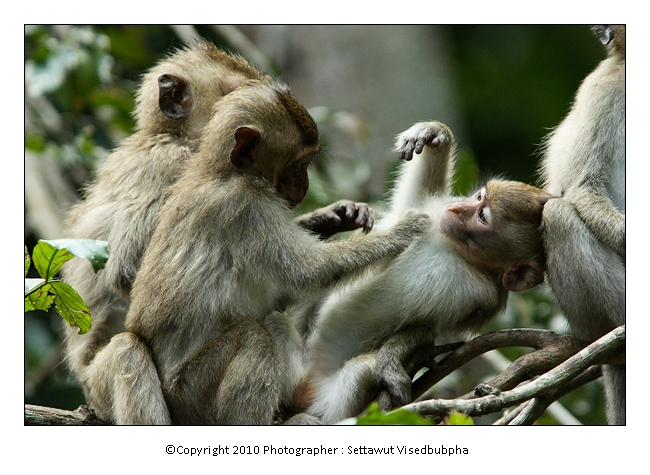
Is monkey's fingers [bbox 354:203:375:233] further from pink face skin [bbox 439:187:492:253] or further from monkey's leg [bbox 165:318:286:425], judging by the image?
monkey's leg [bbox 165:318:286:425]

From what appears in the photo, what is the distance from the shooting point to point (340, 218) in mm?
6125

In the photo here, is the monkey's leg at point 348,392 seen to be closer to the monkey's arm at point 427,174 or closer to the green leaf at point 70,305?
the monkey's arm at point 427,174

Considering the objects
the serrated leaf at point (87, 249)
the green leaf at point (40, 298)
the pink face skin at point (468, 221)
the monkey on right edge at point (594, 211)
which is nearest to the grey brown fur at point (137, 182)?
the green leaf at point (40, 298)

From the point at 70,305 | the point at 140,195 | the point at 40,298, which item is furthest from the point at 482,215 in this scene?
the point at 40,298

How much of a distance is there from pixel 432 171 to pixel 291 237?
187 cm

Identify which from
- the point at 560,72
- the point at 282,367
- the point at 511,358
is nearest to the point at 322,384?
the point at 282,367

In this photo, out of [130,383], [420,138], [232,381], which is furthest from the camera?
[420,138]

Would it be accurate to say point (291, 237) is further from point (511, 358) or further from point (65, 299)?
point (511, 358)

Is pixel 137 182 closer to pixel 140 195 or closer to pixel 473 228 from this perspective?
pixel 140 195

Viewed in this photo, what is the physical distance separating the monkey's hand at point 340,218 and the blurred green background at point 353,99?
192cm

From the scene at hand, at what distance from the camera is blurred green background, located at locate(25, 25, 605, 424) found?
924 centimetres

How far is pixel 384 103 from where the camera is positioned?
11.7 meters

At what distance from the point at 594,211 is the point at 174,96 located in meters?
3.86

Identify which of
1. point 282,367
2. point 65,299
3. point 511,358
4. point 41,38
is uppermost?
point 41,38
